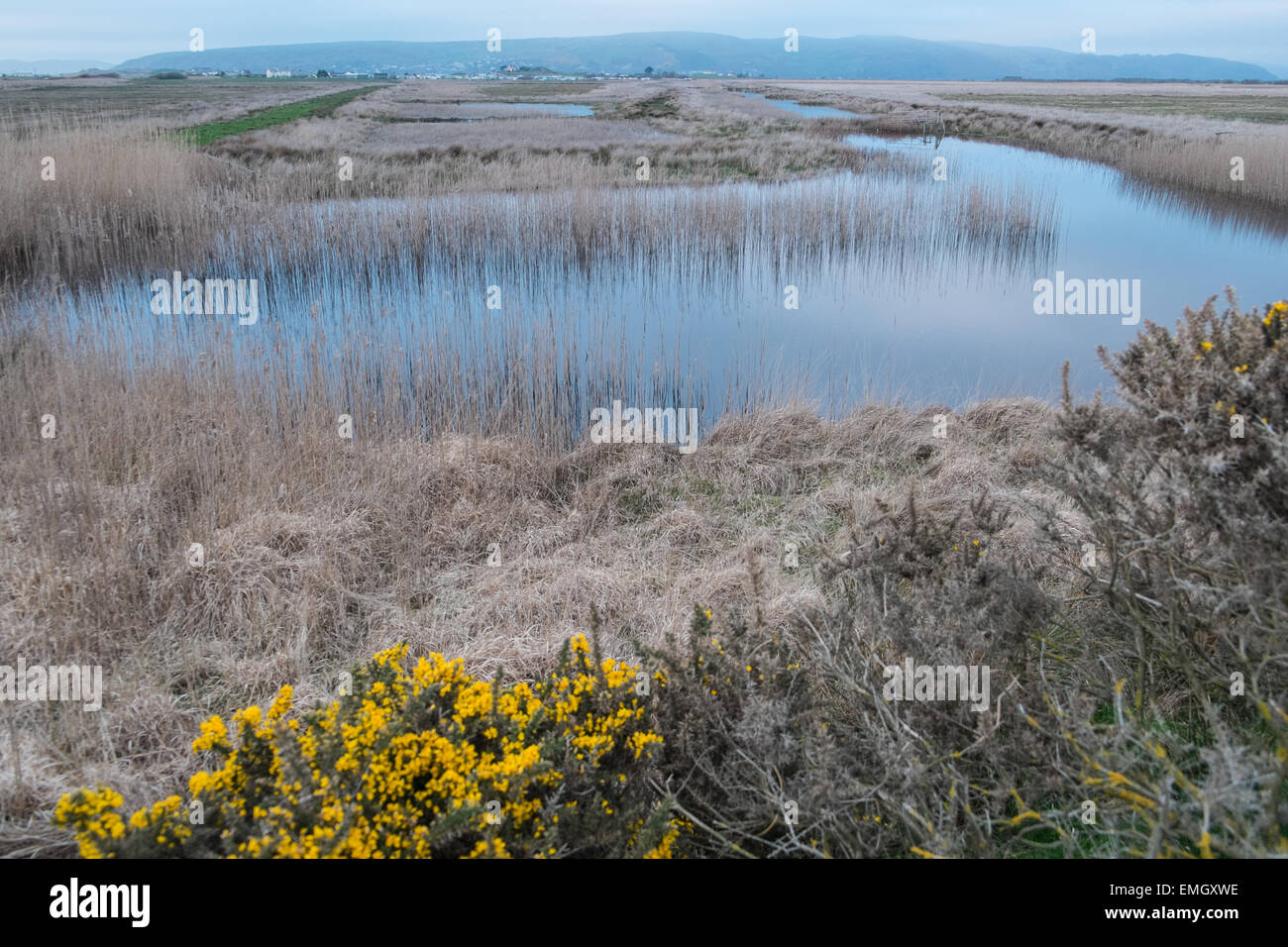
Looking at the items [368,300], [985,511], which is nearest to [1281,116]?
[368,300]

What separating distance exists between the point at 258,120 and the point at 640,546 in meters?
31.1

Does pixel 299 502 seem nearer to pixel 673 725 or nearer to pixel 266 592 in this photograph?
pixel 266 592

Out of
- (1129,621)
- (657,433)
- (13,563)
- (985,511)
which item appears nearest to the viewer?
(1129,621)

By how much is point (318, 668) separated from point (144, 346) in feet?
14.3

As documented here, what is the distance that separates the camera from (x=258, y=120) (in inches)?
1163

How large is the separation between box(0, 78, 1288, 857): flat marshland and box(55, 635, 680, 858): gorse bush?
2 centimetres

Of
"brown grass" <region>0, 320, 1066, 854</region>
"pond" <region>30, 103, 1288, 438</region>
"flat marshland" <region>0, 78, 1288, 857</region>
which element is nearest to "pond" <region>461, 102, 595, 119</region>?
"pond" <region>30, 103, 1288, 438</region>

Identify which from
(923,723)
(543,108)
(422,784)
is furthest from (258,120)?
(923,723)

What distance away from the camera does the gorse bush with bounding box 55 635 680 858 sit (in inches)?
78.7

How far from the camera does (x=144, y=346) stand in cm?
669

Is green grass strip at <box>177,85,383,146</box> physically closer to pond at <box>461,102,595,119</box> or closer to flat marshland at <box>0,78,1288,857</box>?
pond at <box>461,102,595,119</box>

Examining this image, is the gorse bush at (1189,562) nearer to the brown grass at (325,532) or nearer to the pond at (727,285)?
the brown grass at (325,532)

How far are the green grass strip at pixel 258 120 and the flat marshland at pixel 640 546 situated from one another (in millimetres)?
12250
